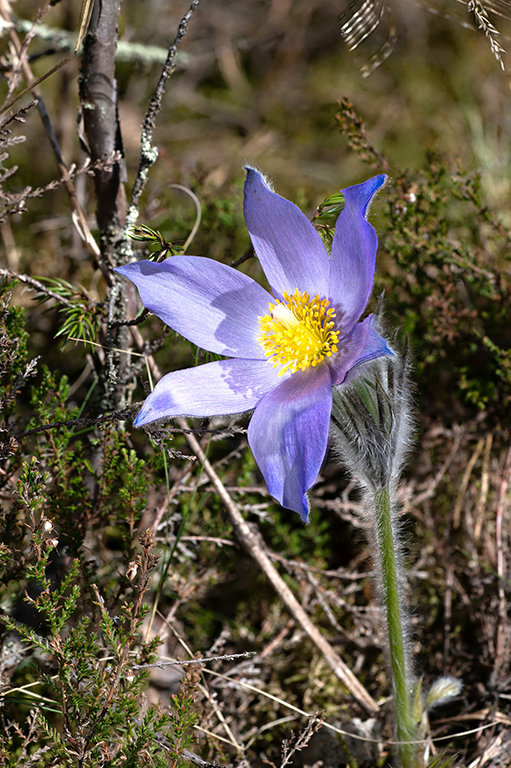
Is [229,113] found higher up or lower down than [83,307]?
higher up

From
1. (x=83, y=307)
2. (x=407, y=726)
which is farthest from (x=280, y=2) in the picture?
(x=407, y=726)

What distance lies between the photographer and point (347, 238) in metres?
1.32

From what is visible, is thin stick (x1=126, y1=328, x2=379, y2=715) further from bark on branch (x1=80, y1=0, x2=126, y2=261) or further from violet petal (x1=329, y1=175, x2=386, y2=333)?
violet petal (x1=329, y1=175, x2=386, y2=333)

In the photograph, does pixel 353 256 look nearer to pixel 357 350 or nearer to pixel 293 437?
pixel 357 350

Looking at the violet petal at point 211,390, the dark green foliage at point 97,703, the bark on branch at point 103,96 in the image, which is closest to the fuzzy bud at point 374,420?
the violet petal at point 211,390

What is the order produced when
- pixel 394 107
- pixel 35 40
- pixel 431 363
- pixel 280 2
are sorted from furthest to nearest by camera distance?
pixel 280 2
pixel 394 107
pixel 35 40
pixel 431 363

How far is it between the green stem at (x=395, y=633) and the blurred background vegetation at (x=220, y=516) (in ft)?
0.69

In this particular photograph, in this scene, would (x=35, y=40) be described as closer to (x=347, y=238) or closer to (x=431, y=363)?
(x=431, y=363)

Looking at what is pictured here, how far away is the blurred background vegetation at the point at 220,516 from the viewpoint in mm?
1407

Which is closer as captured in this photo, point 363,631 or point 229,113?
point 363,631

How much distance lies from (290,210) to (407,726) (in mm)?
1091

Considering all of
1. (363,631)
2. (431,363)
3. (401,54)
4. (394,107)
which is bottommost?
(363,631)

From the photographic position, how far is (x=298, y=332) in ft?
4.77

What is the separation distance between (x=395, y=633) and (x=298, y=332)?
2.09ft
